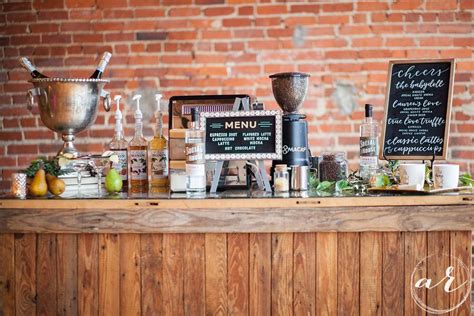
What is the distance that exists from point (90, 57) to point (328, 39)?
1446 mm

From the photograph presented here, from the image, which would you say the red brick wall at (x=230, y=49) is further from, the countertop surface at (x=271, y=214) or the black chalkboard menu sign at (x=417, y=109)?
the countertop surface at (x=271, y=214)

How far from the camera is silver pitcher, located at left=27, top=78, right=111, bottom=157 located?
7.76 feet

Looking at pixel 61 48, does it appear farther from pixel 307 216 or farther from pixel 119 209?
pixel 307 216

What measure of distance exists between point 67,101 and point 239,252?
3.02 ft

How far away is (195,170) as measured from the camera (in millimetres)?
2160

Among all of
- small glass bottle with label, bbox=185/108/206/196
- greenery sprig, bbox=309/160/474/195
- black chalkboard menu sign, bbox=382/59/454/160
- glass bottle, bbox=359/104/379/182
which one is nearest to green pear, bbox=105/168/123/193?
small glass bottle with label, bbox=185/108/206/196

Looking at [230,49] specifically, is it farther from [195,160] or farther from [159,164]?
[195,160]

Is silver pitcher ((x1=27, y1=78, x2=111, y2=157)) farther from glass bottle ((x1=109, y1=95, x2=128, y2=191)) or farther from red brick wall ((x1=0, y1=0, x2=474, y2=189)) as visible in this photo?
red brick wall ((x1=0, y1=0, x2=474, y2=189))

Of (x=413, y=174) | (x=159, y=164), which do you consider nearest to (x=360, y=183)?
(x=413, y=174)

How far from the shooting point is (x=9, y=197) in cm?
214

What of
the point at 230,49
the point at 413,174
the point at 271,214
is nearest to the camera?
the point at 271,214

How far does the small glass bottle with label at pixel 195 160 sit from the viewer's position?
2.15 metres

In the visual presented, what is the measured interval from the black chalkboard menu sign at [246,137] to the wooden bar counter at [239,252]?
223 millimetres

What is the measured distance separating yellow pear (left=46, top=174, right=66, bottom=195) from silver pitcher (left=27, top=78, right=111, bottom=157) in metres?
0.16
